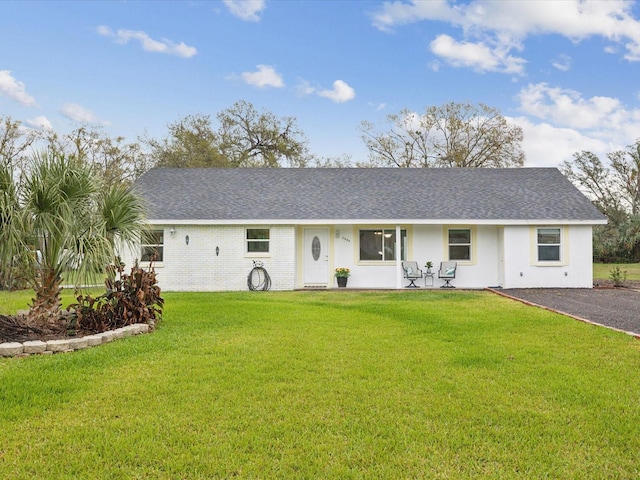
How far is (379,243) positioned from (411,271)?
5.00 feet

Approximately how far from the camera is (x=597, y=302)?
1224cm

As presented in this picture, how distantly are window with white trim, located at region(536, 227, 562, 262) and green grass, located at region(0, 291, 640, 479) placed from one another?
8.88 metres

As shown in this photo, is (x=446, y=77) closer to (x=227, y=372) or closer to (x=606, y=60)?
(x=606, y=60)

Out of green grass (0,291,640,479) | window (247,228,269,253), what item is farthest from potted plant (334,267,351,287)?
green grass (0,291,640,479)

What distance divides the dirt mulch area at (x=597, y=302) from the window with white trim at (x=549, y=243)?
1.17m

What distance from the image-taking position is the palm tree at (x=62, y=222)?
23.3 ft

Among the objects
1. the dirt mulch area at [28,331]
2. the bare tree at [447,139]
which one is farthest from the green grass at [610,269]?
the dirt mulch area at [28,331]

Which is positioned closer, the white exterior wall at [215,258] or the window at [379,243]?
the white exterior wall at [215,258]

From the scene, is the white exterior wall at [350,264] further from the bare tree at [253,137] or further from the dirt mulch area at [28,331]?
the bare tree at [253,137]

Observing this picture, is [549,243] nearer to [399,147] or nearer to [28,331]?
[28,331]

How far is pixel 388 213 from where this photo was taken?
16.3 metres

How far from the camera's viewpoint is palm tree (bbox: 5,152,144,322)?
7098 mm

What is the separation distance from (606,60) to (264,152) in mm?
24193

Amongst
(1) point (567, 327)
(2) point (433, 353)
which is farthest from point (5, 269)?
(1) point (567, 327)
